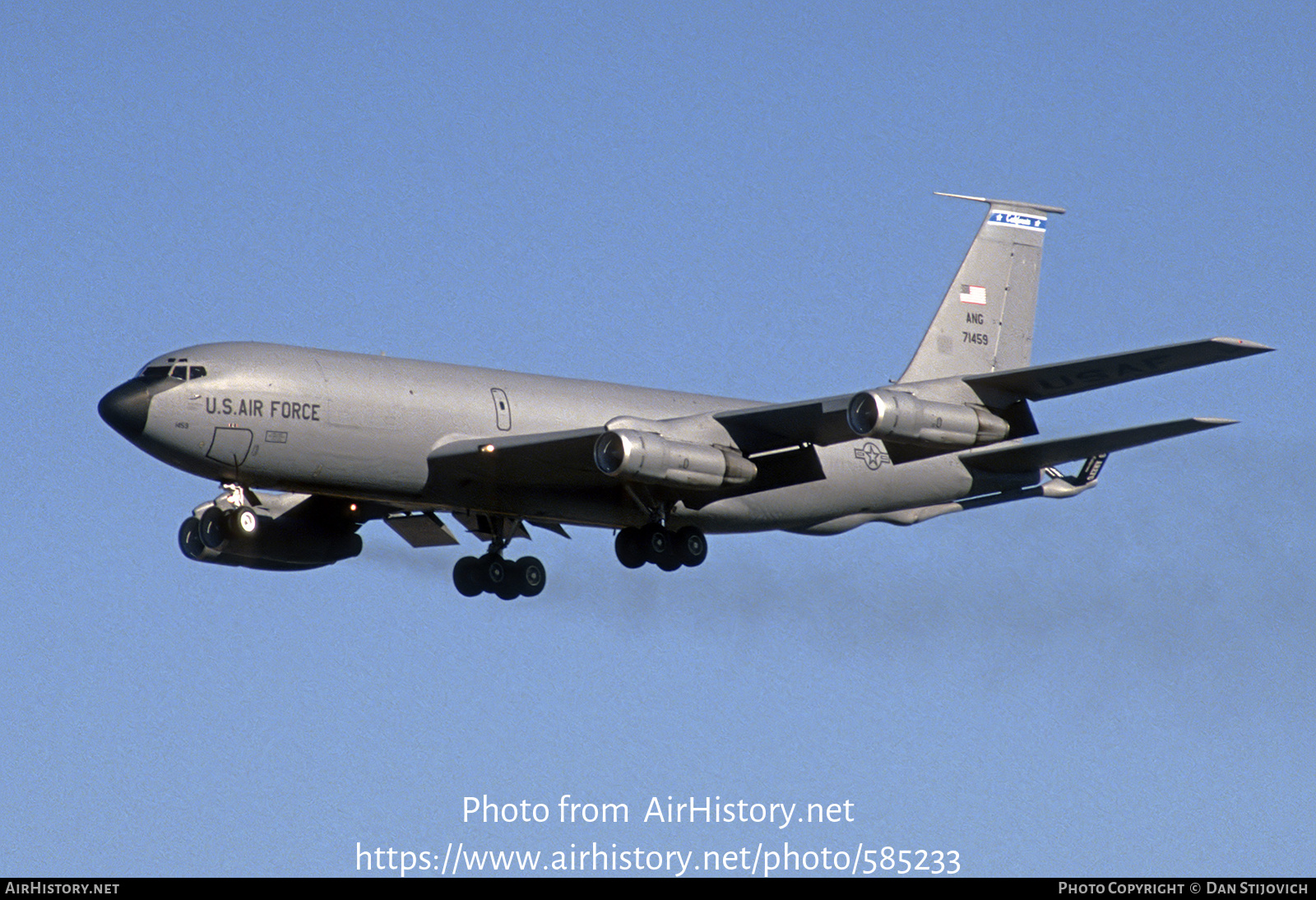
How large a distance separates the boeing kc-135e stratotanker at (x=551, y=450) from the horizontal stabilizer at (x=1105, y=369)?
61 millimetres

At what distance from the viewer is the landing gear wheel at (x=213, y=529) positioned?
3903cm

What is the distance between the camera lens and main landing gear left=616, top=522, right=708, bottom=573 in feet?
136

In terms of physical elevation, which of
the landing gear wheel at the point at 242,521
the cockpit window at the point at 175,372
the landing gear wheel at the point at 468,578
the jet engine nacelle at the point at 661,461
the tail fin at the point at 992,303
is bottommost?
the landing gear wheel at the point at 468,578

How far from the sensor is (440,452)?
3909 cm

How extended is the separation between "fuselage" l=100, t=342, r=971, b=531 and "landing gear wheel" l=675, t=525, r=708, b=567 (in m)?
0.94

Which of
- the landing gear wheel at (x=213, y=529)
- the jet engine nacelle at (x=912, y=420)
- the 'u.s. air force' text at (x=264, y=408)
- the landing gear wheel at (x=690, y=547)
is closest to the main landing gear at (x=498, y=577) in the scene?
the landing gear wheel at (x=690, y=547)

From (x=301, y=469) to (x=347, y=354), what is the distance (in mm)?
2887

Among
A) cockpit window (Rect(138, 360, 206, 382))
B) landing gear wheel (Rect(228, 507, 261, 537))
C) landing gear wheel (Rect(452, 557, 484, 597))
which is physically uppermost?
cockpit window (Rect(138, 360, 206, 382))

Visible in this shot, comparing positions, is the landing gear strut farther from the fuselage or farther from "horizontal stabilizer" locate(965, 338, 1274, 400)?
"horizontal stabilizer" locate(965, 338, 1274, 400)

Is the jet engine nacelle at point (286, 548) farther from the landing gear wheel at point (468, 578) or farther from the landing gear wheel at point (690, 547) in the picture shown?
the landing gear wheel at point (690, 547)

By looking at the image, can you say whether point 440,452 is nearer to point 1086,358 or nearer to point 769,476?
point 769,476

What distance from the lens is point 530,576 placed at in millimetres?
43344

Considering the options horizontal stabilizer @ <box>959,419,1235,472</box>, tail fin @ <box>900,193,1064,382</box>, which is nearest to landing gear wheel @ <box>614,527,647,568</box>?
horizontal stabilizer @ <box>959,419,1235,472</box>
